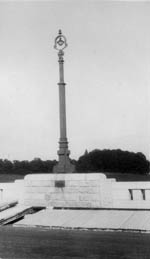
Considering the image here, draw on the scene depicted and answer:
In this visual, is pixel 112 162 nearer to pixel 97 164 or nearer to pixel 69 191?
pixel 97 164

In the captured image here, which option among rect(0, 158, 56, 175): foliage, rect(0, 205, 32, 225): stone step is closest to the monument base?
rect(0, 205, 32, 225): stone step

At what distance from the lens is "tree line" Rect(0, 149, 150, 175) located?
27984 millimetres

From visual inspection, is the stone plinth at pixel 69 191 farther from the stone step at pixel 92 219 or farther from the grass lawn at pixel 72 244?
the grass lawn at pixel 72 244

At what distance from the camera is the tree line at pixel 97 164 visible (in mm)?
27984

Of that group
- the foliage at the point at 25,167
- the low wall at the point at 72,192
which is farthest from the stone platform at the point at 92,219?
the foliage at the point at 25,167

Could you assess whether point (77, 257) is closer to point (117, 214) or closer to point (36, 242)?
point (36, 242)

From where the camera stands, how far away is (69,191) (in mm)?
10141

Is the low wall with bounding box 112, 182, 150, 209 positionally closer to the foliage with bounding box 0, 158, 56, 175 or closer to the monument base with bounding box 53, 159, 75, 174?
the monument base with bounding box 53, 159, 75, 174

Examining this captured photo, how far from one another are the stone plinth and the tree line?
56.0ft

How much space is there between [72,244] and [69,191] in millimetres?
3491

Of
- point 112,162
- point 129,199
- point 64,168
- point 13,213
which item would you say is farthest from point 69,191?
point 112,162

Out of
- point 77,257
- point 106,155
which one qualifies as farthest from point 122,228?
point 106,155

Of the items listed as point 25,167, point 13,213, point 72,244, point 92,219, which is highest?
point 25,167

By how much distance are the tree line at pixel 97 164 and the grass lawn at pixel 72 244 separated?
784 inches
